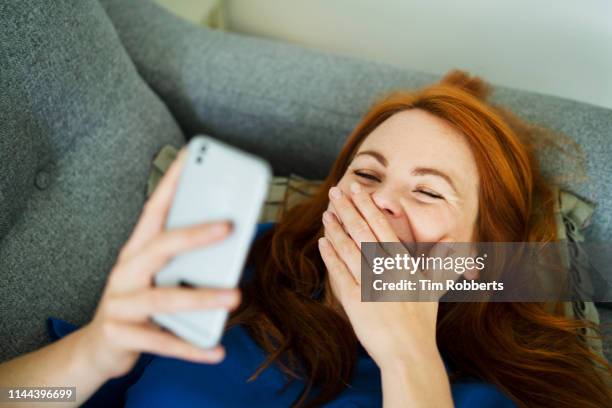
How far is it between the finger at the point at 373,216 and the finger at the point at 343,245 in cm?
5

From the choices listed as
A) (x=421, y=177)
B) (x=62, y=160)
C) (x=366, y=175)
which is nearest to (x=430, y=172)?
(x=421, y=177)

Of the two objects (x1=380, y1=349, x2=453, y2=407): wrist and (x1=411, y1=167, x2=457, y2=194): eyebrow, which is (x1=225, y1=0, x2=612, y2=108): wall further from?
(x1=380, y1=349, x2=453, y2=407): wrist

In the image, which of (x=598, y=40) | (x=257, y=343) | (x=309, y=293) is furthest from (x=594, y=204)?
(x=257, y=343)

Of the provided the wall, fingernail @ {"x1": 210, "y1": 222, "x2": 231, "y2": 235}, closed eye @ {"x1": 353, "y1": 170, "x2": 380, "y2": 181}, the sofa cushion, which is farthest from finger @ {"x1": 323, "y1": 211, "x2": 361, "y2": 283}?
the wall

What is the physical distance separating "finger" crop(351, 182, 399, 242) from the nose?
0.11 feet

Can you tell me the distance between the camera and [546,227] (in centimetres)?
108

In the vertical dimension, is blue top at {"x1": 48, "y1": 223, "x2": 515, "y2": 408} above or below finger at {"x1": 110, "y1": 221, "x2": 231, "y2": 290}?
below

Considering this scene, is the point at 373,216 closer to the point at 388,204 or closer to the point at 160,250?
the point at 388,204

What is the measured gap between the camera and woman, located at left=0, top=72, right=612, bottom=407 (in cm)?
61

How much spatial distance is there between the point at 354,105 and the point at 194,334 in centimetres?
94

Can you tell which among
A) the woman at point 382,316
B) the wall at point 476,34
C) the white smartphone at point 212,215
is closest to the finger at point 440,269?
the woman at point 382,316

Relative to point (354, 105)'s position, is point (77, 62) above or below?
below

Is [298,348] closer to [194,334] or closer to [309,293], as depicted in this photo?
[309,293]

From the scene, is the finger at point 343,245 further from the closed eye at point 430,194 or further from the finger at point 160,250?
the finger at point 160,250
